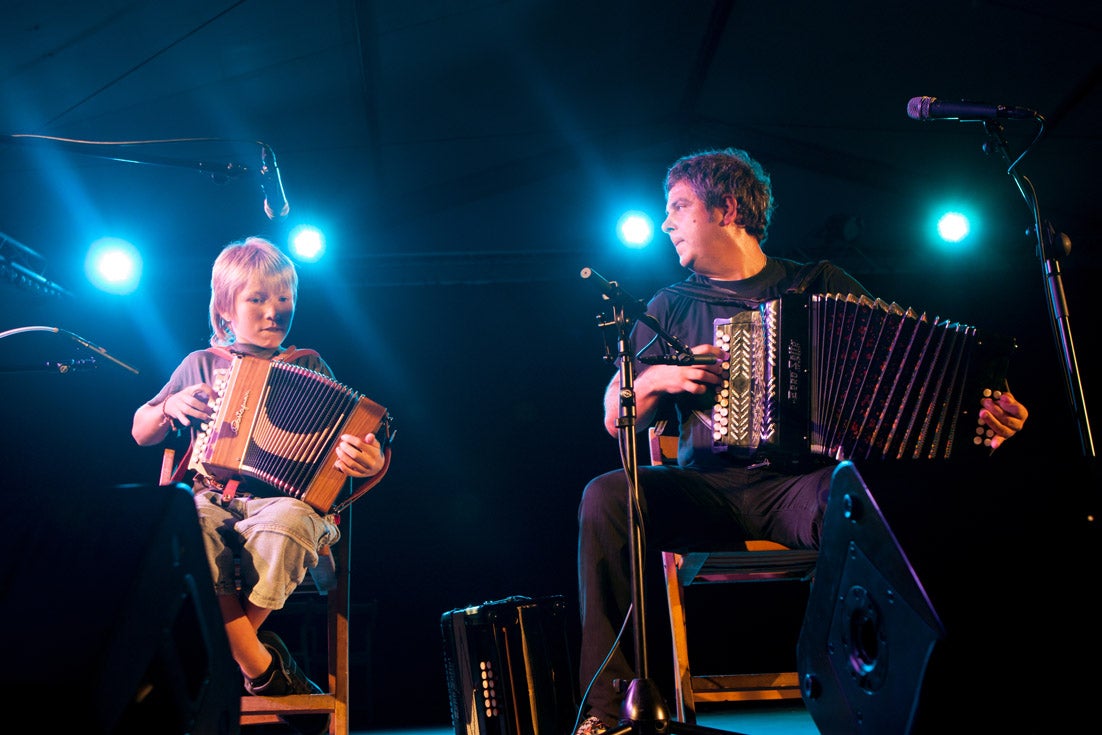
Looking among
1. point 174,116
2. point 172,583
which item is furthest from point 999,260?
point 172,583

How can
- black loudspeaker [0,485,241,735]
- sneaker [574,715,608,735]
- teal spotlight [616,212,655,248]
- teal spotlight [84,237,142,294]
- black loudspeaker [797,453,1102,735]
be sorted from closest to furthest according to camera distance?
black loudspeaker [0,485,241,735] < black loudspeaker [797,453,1102,735] < sneaker [574,715,608,735] < teal spotlight [84,237,142,294] < teal spotlight [616,212,655,248]

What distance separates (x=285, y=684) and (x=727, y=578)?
133 cm

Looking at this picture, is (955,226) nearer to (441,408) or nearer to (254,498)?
(441,408)

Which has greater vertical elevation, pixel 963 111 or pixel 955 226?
pixel 955 226

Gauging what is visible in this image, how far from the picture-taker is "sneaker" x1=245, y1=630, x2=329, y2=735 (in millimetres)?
2395

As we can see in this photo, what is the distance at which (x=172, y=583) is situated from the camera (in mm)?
1311

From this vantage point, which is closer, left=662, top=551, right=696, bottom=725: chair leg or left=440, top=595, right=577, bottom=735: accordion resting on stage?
left=440, top=595, right=577, bottom=735: accordion resting on stage

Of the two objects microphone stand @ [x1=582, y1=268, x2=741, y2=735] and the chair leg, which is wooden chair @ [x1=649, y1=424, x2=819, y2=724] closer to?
the chair leg

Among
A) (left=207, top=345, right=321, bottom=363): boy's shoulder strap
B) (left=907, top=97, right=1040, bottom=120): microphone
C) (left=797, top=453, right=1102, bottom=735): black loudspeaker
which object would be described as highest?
(left=907, top=97, right=1040, bottom=120): microphone

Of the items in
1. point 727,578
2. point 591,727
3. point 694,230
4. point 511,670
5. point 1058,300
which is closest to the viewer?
point 591,727

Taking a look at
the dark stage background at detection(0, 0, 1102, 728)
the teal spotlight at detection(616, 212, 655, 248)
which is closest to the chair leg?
the dark stage background at detection(0, 0, 1102, 728)

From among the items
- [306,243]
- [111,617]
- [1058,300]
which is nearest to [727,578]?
[1058,300]

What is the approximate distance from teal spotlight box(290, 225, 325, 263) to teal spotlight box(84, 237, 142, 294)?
0.81 meters

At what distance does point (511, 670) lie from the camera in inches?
87.5
